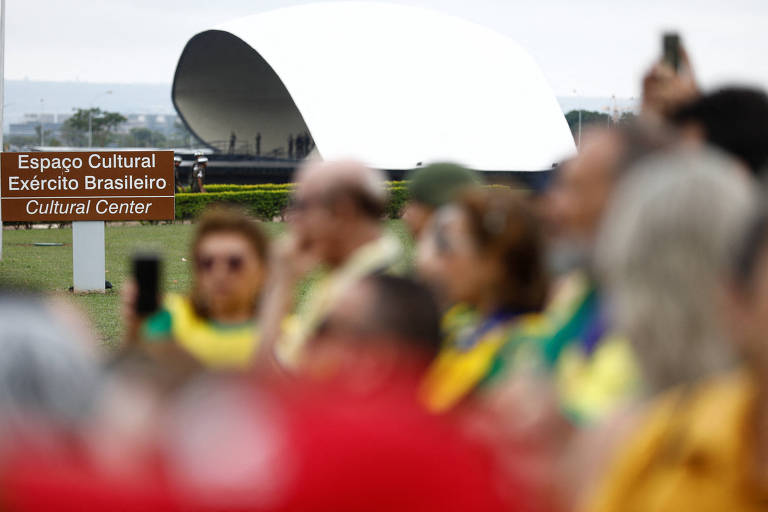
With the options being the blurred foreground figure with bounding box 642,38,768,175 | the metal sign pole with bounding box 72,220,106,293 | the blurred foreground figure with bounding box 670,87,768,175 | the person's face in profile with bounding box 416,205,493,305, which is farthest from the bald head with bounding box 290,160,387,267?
the metal sign pole with bounding box 72,220,106,293

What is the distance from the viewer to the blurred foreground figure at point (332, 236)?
2.01m

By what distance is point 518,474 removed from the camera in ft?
3.76

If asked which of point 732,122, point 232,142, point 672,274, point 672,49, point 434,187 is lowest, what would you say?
point 672,274

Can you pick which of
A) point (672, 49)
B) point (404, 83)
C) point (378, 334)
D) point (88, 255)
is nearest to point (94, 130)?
point (404, 83)

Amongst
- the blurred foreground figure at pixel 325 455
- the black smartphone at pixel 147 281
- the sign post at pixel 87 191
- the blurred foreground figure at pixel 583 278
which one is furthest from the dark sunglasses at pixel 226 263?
the sign post at pixel 87 191

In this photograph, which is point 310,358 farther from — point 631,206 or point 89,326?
point 89,326

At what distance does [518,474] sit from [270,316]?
1.05 metres

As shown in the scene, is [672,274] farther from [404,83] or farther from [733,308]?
[404,83]

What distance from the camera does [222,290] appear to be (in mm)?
2279

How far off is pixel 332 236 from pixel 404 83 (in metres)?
31.2

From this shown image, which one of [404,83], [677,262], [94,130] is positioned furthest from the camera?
[94,130]

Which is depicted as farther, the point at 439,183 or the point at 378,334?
the point at 439,183

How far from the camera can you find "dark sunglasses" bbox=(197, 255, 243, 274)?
230 cm

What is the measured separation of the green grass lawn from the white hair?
5.77 m
